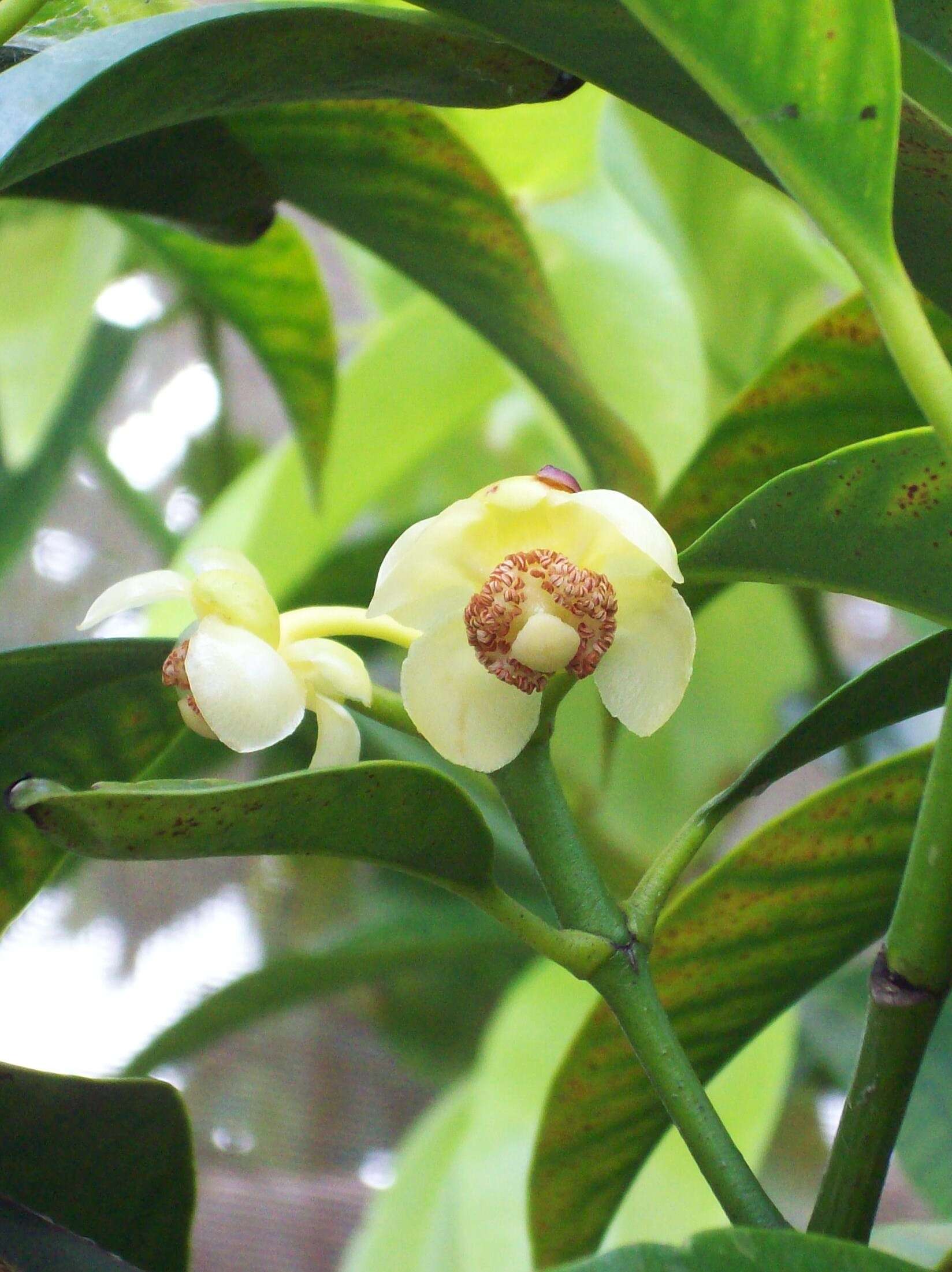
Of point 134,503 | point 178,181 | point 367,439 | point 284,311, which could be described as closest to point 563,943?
point 178,181

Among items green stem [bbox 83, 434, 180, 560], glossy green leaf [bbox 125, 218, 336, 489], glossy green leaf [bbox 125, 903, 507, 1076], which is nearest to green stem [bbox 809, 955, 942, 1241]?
glossy green leaf [bbox 125, 218, 336, 489]

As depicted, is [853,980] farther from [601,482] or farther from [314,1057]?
[314,1057]

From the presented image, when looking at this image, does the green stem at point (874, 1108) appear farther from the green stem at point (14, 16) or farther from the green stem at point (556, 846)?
the green stem at point (14, 16)

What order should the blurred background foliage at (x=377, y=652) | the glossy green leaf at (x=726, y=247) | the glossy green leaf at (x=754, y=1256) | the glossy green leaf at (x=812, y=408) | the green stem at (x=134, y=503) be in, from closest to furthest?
the glossy green leaf at (x=754, y=1256) → the glossy green leaf at (x=812, y=408) → the blurred background foliage at (x=377, y=652) → the glossy green leaf at (x=726, y=247) → the green stem at (x=134, y=503)

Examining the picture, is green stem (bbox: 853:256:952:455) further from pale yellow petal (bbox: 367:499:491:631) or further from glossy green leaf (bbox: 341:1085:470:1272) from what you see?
glossy green leaf (bbox: 341:1085:470:1272)

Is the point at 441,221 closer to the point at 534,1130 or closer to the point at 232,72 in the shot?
the point at 232,72

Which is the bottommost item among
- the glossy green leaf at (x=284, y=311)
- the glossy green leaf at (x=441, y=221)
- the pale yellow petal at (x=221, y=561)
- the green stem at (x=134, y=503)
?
the pale yellow petal at (x=221, y=561)

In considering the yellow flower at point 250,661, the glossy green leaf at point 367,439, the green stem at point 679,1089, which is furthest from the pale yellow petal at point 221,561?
the glossy green leaf at point 367,439

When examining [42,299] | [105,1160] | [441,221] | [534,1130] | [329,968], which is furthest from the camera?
[329,968]
